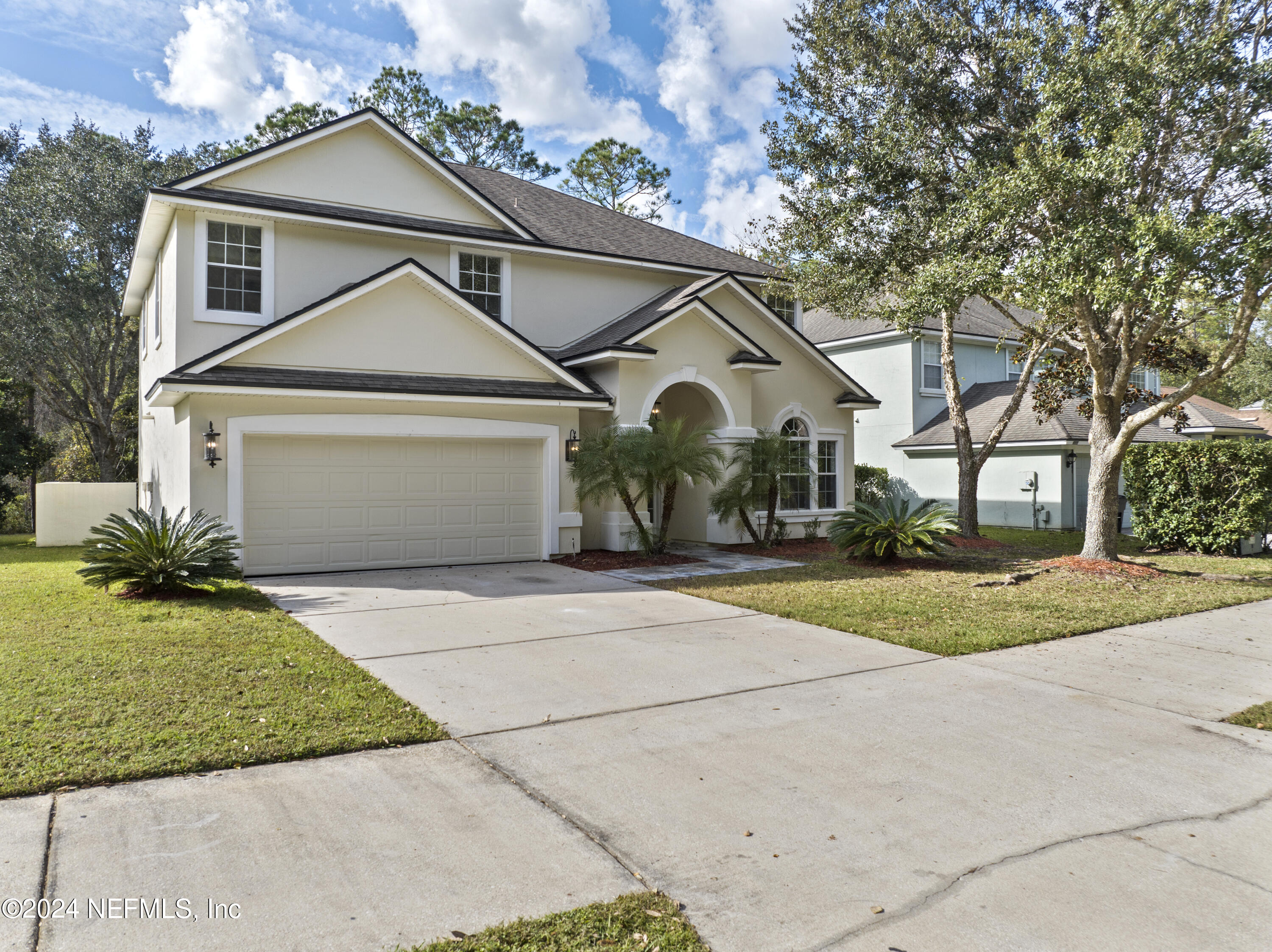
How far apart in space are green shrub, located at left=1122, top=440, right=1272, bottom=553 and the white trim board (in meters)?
11.8

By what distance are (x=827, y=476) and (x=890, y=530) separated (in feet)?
17.2

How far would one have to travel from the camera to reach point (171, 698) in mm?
5832

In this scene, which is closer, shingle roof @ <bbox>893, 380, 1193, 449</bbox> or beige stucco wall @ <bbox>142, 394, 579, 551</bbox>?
beige stucco wall @ <bbox>142, 394, 579, 551</bbox>

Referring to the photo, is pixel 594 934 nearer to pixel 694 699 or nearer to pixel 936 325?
pixel 694 699

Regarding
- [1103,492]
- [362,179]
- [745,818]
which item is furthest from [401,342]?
[1103,492]

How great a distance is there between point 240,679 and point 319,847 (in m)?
3.02

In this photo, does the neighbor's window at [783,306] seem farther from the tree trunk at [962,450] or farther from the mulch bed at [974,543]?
the mulch bed at [974,543]

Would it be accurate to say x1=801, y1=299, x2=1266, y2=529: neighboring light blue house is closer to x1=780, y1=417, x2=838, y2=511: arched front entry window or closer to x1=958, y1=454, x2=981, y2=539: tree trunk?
x1=958, y1=454, x2=981, y2=539: tree trunk

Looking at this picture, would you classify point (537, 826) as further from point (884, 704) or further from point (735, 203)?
point (735, 203)

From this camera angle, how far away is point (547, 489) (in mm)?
14281

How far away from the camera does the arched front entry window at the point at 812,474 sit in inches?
712

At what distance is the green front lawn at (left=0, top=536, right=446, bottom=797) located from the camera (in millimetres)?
4742

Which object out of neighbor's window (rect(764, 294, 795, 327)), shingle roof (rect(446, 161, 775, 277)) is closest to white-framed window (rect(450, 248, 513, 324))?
shingle roof (rect(446, 161, 775, 277))

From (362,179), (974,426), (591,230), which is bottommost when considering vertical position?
(974,426)
